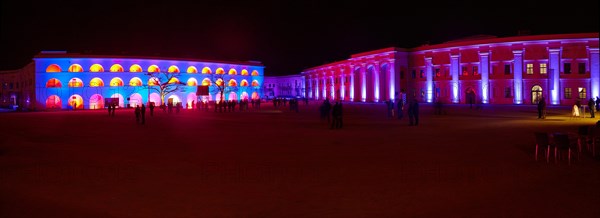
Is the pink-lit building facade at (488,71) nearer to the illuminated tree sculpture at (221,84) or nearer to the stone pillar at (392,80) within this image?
the stone pillar at (392,80)

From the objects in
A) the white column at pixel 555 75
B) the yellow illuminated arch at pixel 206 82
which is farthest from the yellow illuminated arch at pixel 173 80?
the white column at pixel 555 75

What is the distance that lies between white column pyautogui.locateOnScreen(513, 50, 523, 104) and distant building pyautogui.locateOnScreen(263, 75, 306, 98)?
54.0m

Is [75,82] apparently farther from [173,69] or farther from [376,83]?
[376,83]

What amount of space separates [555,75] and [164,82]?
53.3m

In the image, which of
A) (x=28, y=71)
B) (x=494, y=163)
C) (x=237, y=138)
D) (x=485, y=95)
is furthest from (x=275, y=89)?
(x=494, y=163)

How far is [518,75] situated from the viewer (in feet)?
165

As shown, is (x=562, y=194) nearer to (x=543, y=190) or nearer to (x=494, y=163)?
(x=543, y=190)

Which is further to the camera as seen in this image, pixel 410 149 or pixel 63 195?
pixel 410 149

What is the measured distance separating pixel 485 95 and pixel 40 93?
5882cm

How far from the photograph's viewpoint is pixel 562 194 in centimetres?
703

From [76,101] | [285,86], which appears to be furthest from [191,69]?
[285,86]

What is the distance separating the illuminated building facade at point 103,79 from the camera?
5731 centimetres

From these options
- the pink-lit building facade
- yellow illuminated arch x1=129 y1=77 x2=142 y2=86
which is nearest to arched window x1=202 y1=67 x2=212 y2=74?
yellow illuminated arch x1=129 y1=77 x2=142 y2=86

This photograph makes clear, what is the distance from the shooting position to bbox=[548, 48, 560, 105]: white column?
4788 centimetres
